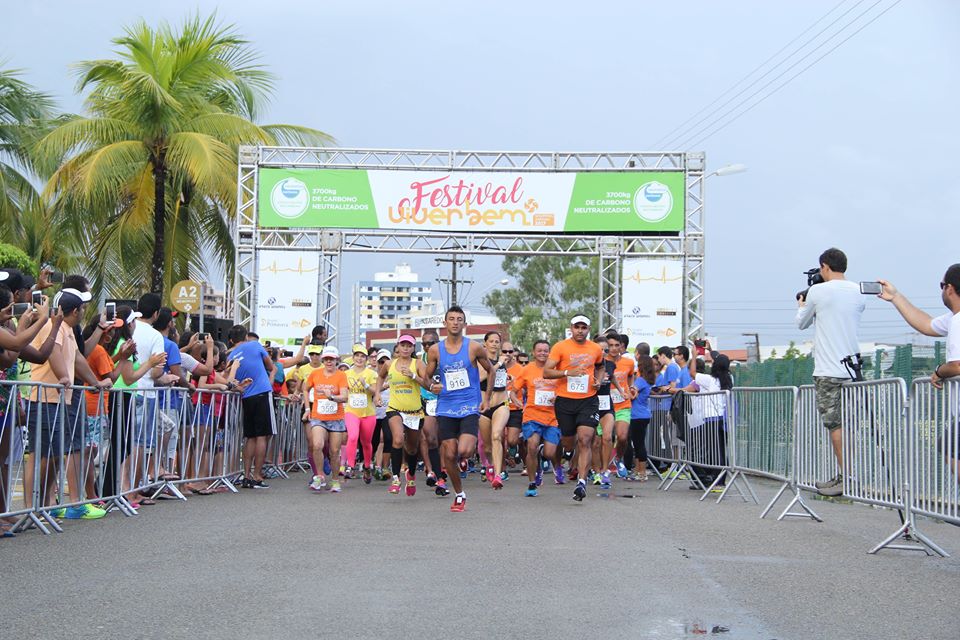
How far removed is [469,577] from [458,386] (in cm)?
564

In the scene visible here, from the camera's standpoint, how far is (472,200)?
30.1 meters

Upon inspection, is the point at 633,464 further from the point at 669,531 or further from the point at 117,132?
the point at 117,132

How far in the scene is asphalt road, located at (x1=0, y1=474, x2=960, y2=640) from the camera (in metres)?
5.87

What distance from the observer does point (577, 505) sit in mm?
13297

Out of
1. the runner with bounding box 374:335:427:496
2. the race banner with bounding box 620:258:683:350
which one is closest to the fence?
the runner with bounding box 374:335:427:496

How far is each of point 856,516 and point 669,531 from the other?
2941mm

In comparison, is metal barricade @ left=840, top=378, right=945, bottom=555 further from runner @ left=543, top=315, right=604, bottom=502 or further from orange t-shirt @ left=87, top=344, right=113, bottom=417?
orange t-shirt @ left=87, top=344, right=113, bottom=417

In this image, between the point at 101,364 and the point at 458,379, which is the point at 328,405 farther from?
the point at 101,364

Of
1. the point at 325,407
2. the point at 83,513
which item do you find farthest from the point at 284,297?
the point at 83,513

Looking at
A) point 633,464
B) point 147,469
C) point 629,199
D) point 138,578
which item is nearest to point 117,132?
point 629,199

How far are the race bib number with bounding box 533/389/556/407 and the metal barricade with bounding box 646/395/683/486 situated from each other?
2073 mm

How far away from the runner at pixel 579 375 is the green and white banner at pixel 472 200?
16079 millimetres

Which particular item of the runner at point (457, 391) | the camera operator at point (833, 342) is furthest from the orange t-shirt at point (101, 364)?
the camera operator at point (833, 342)

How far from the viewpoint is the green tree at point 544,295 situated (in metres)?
83.2
